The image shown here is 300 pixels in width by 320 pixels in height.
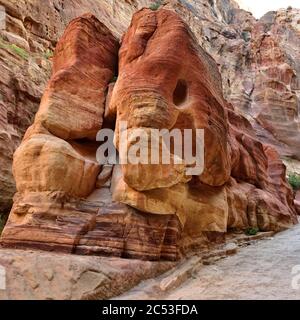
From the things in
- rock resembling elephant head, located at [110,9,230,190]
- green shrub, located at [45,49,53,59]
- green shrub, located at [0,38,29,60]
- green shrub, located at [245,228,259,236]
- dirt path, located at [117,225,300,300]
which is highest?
green shrub, located at [45,49,53,59]

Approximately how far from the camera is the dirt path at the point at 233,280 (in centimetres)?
500

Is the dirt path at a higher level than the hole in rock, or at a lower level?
lower

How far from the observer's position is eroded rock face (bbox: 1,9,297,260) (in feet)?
19.5

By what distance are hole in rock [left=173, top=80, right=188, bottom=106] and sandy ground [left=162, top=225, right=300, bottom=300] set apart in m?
3.84

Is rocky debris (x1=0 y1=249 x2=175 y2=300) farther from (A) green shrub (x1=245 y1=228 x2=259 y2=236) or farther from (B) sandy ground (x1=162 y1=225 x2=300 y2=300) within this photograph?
(A) green shrub (x1=245 y1=228 x2=259 y2=236)

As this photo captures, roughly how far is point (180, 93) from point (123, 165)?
2676 mm

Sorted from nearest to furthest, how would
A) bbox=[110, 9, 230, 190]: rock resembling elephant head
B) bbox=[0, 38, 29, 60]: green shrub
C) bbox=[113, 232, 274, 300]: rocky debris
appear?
bbox=[113, 232, 274, 300]: rocky debris, bbox=[110, 9, 230, 190]: rock resembling elephant head, bbox=[0, 38, 29, 60]: green shrub

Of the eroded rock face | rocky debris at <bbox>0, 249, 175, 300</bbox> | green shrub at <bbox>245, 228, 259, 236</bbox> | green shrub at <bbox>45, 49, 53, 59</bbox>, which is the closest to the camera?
rocky debris at <bbox>0, 249, 175, 300</bbox>

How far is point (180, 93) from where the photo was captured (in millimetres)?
7695

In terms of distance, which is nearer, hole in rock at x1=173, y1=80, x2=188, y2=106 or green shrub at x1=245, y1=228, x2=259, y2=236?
hole in rock at x1=173, y1=80, x2=188, y2=106

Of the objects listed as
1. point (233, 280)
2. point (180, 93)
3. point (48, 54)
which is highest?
point (48, 54)

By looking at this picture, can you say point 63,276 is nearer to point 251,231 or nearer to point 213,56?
point 251,231

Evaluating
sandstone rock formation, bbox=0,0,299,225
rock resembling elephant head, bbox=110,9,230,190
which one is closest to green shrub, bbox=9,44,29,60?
sandstone rock formation, bbox=0,0,299,225

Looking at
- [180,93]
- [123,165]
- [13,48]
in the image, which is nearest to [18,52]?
[13,48]
